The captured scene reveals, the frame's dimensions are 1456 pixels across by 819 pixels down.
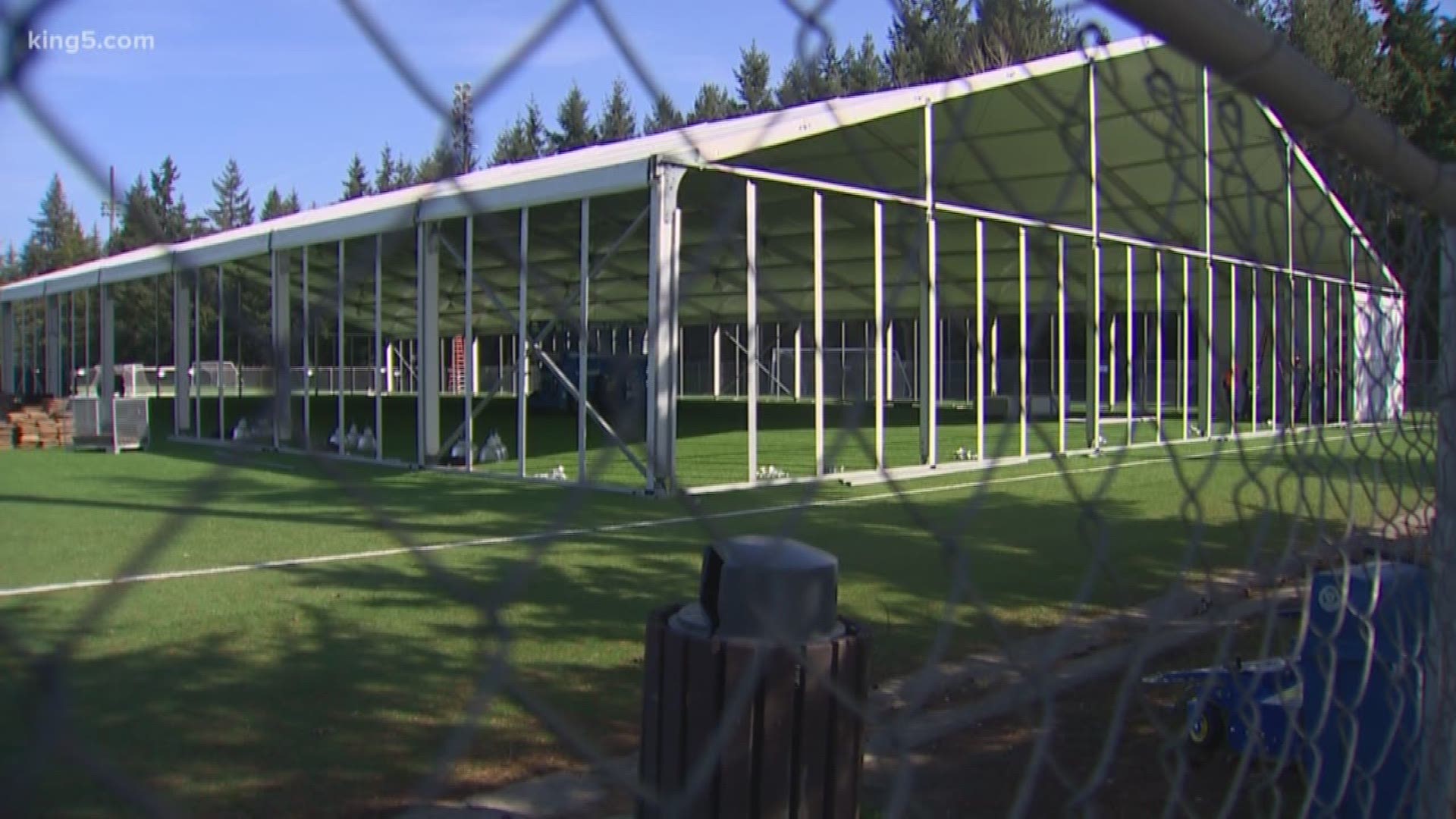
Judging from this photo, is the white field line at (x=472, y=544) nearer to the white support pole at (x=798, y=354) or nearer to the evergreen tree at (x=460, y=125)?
the white support pole at (x=798, y=354)

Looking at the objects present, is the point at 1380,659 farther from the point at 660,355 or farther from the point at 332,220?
the point at 332,220

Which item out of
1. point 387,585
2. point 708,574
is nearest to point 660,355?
point 708,574

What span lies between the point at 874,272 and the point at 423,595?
13.5 metres

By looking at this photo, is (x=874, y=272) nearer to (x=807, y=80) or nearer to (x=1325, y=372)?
(x=1325, y=372)

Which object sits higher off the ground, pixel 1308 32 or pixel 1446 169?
pixel 1308 32

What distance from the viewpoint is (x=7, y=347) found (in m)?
27.9

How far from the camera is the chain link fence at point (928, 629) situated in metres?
0.97

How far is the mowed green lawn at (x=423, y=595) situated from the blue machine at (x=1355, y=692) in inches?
9.2

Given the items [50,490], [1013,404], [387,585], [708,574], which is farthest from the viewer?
[50,490]

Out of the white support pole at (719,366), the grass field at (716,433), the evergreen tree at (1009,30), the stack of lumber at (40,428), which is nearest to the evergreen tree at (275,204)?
the evergreen tree at (1009,30)

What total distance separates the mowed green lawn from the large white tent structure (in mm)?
179

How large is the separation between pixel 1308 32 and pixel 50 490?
2012 centimetres

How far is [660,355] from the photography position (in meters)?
1.77

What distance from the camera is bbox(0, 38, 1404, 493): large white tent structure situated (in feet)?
4.54
